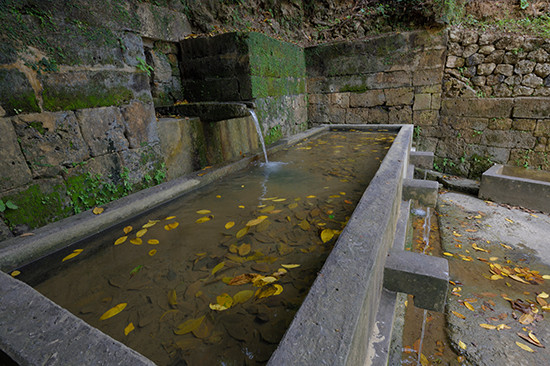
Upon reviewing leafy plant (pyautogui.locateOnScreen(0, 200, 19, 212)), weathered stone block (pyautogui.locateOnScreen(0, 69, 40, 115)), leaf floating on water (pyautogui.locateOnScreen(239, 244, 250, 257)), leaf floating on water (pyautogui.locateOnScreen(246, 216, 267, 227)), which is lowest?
leaf floating on water (pyautogui.locateOnScreen(239, 244, 250, 257))

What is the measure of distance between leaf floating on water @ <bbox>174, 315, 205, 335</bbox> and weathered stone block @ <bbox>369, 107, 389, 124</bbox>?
6.16 m

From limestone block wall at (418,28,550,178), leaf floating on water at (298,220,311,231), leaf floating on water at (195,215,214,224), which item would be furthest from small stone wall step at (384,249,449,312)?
limestone block wall at (418,28,550,178)

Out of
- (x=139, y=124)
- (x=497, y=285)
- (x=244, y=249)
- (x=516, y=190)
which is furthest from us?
(x=516, y=190)

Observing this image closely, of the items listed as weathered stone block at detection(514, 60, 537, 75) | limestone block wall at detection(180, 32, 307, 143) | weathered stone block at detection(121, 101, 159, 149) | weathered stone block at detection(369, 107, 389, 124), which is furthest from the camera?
weathered stone block at detection(369, 107, 389, 124)

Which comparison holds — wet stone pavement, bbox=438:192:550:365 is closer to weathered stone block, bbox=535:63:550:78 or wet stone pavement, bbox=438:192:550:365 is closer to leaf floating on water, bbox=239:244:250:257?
leaf floating on water, bbox=239:244:250:257

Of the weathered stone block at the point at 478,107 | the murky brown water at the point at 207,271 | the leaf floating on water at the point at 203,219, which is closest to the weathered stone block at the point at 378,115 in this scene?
the weathered stone block at the point at 478,107

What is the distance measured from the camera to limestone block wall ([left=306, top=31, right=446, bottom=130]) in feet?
18.2

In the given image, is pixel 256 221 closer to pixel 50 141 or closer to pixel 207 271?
pixel 207 271

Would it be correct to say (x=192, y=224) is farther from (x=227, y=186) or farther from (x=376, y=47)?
(x=376, y=47)

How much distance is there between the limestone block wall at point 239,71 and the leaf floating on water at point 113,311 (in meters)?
3.42

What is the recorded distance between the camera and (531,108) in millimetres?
5008

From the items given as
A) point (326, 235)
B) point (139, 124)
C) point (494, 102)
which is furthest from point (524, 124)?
point (139, 124)

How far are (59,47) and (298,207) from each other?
7.10 ft

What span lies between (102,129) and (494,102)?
679cm
